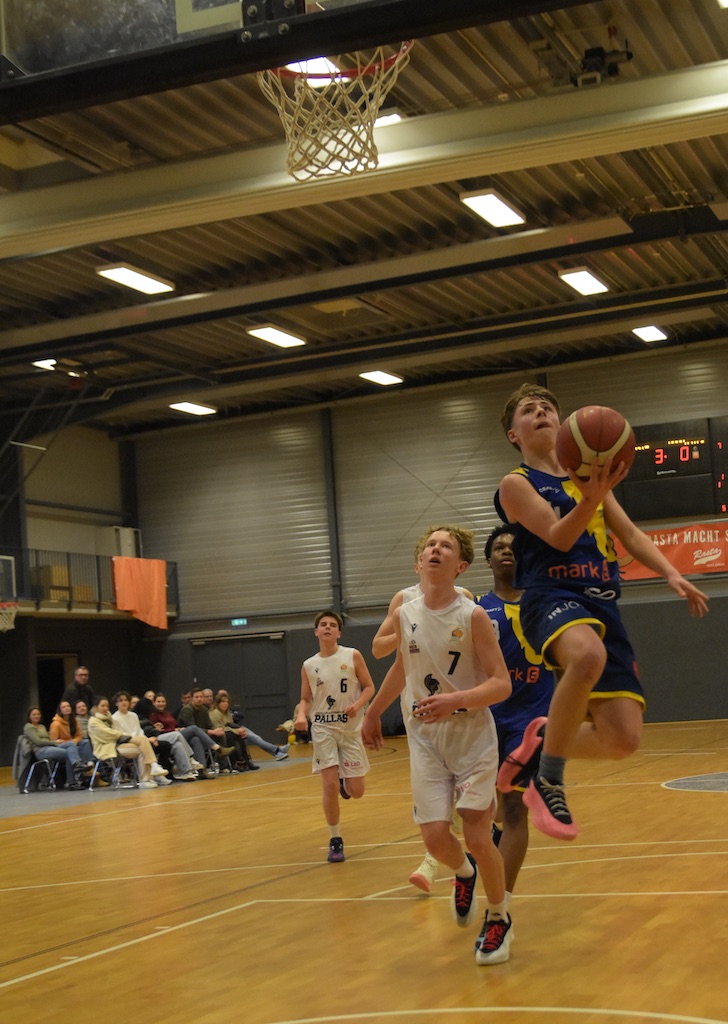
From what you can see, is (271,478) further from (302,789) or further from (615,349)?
(302,789)

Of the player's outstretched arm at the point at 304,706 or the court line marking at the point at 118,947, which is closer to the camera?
the court line marking at the point at 118,947

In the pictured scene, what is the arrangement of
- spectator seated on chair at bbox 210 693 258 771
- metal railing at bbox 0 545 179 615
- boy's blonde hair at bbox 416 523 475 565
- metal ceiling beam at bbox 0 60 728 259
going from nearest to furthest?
boy's blonde hair at bbox 416 523 475 565 < metal ceiling beam at bbox 0 60 728 259 < spectator seated on chair at bbox 210 693 258 771 < metal railing at bbox 0 545 179 615

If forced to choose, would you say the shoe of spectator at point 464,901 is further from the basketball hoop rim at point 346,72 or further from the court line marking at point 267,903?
the basketball hoop rim at point 346,72

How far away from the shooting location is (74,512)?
25.0 meters

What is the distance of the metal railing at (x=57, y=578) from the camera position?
21.8 meters

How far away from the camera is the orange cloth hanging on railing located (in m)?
24.0

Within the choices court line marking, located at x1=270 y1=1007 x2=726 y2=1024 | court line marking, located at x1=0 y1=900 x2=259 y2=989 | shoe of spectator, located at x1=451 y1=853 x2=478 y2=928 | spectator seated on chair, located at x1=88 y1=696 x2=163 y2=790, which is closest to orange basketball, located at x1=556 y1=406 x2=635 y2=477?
court line marking, located at x1=270 y1=1007 x2=726 y2=1024

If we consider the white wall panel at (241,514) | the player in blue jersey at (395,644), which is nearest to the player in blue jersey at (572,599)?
the player in blue jersey at (395,644)

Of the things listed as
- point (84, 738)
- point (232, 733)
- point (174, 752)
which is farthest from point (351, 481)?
point (84, 738)

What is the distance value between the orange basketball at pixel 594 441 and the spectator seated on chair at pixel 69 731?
45.7 ft

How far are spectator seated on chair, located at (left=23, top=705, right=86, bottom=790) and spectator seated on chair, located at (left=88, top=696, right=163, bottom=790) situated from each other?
367 mm

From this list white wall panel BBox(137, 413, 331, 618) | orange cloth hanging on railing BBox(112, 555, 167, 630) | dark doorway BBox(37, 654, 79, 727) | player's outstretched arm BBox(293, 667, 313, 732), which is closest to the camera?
player's outstretched arm BBox(293, 667, 313, 732)

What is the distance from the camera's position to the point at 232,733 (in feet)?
61.3

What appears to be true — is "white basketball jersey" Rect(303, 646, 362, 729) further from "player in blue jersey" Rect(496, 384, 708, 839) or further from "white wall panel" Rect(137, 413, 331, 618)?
"white wall panel" Rect(137, 413, 331, 618)
